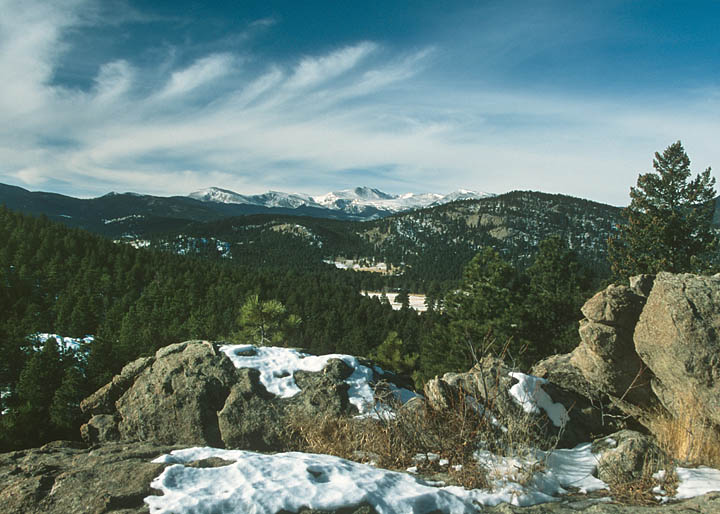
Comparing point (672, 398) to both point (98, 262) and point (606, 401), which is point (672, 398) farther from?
point (98, 262)

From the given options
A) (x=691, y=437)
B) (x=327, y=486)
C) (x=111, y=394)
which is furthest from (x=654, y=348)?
(x=111, y=394)

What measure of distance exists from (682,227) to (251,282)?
79705mm

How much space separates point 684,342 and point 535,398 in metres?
2.56

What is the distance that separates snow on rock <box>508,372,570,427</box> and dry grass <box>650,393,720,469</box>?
1.47 meters

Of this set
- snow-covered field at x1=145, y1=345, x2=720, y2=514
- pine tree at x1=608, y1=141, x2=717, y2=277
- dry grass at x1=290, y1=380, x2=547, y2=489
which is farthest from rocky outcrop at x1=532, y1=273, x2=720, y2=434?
pine tree at x1=608, y1=141, x2=717, y2=277

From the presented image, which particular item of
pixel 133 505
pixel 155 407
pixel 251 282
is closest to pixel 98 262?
pixel 251 282

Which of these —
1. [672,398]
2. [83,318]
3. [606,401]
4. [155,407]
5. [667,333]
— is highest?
[667,333]

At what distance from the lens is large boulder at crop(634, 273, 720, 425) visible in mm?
6035

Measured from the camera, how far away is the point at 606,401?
8359 mm

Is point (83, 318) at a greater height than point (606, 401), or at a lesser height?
lesser

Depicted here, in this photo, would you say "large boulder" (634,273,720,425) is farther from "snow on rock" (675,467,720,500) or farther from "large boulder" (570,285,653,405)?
"snow on rock" (675,467,720,500)

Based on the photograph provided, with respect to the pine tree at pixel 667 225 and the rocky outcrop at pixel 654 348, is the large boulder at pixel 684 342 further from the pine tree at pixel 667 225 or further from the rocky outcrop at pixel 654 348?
the pine tree at pixel 667 225

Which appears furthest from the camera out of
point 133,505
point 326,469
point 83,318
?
point 83,318

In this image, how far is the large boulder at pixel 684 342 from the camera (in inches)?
238
